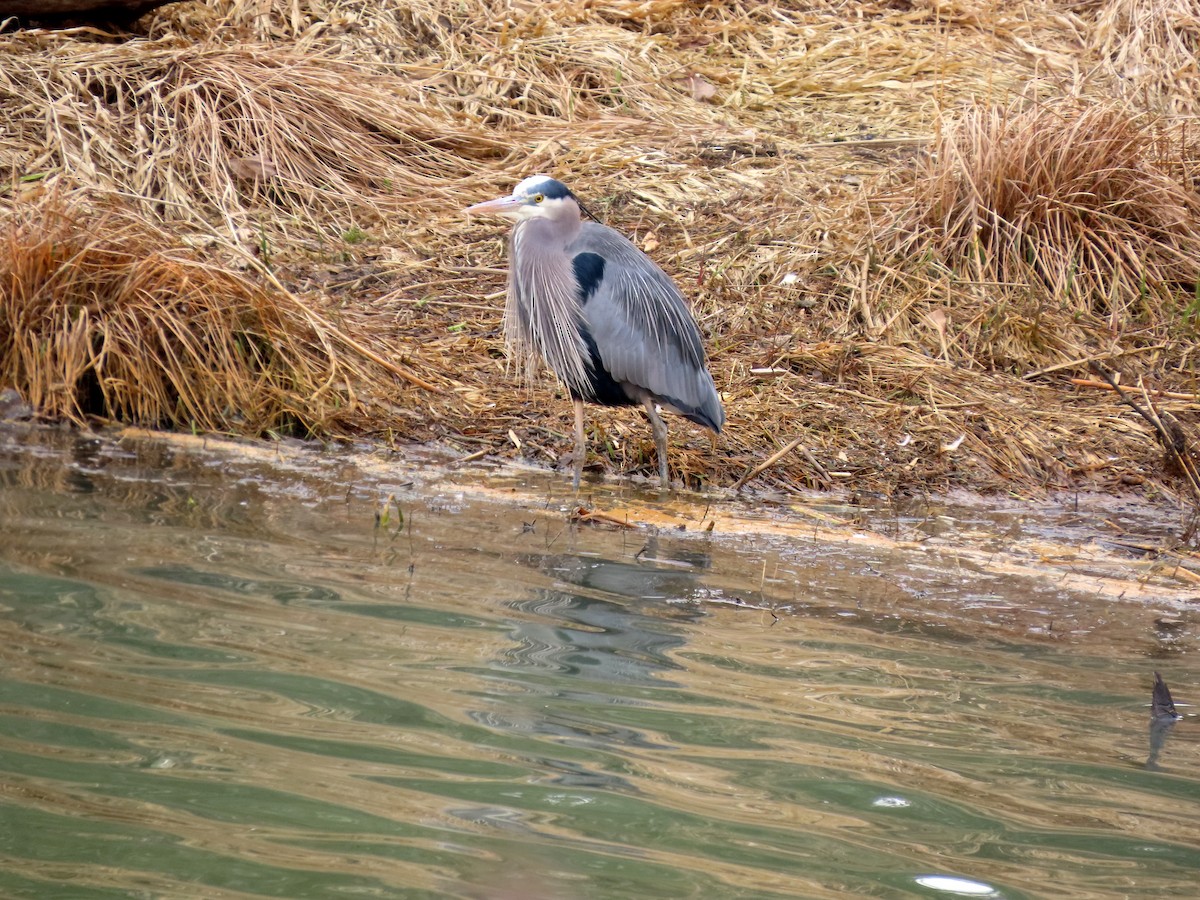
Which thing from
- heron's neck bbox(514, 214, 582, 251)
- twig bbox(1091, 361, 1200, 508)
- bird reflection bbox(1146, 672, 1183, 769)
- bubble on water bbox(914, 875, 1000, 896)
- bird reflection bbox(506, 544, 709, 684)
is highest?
heron's neck bbox(514, 214, 582, 251)

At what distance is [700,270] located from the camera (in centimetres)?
757

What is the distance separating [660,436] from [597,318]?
0.53 m

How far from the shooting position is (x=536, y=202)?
19.3 ft

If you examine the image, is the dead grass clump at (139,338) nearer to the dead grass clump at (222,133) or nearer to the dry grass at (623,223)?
the dry grass at (623,223)

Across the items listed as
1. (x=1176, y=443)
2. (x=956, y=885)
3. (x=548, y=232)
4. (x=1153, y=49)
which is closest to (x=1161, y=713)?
(x=956, y=885)

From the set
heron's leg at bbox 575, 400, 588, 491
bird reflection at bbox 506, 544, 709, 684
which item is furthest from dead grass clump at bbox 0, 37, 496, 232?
bird reflection at bbox 506, 544, 709, 684

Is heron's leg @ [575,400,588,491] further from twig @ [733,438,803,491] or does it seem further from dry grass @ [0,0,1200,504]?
twig @ [733,438,803,491]

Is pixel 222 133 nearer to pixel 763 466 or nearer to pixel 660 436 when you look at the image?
pixel 660 436

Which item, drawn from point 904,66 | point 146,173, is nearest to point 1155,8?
point 904,66

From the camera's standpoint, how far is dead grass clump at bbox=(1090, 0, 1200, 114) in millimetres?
9047

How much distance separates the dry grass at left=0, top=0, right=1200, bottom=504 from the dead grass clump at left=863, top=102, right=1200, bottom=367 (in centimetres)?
2

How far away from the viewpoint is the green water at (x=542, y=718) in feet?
7.11

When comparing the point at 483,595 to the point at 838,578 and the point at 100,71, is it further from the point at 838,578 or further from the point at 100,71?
the point at 100,71

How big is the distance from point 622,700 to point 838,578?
1.53 meters
